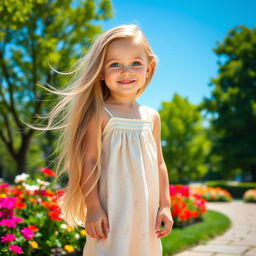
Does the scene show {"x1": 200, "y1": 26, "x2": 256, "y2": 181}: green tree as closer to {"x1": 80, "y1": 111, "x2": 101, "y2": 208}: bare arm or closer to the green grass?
the green grass

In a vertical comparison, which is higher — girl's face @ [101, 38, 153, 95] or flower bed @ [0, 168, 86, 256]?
girl's face @ [101, 38, 153, 95]

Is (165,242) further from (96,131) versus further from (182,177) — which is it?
(182,177)

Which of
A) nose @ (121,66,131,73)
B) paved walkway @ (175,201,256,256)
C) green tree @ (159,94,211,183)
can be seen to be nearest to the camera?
nose @ (121,66,131,73)

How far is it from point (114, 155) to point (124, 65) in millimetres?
548

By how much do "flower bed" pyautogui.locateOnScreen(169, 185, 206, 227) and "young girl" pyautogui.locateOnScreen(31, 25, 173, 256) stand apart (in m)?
4.65

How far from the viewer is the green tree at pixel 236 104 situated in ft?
77.0

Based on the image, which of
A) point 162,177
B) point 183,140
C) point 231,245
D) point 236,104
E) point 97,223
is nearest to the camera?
point 97,223

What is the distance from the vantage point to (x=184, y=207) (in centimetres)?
698

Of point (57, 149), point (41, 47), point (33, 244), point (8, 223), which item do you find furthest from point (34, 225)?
point (41, 47)

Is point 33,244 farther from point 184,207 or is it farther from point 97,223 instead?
point 184,207

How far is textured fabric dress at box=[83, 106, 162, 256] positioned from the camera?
1.90 metres

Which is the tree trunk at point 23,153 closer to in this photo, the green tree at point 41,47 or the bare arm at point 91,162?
the green tree at point 41,47

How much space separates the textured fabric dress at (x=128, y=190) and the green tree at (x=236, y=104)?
22.3m

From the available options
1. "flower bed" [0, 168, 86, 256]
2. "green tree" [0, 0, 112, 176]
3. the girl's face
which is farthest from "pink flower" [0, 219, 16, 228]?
"green tree" [0, 0, 112, 176]
